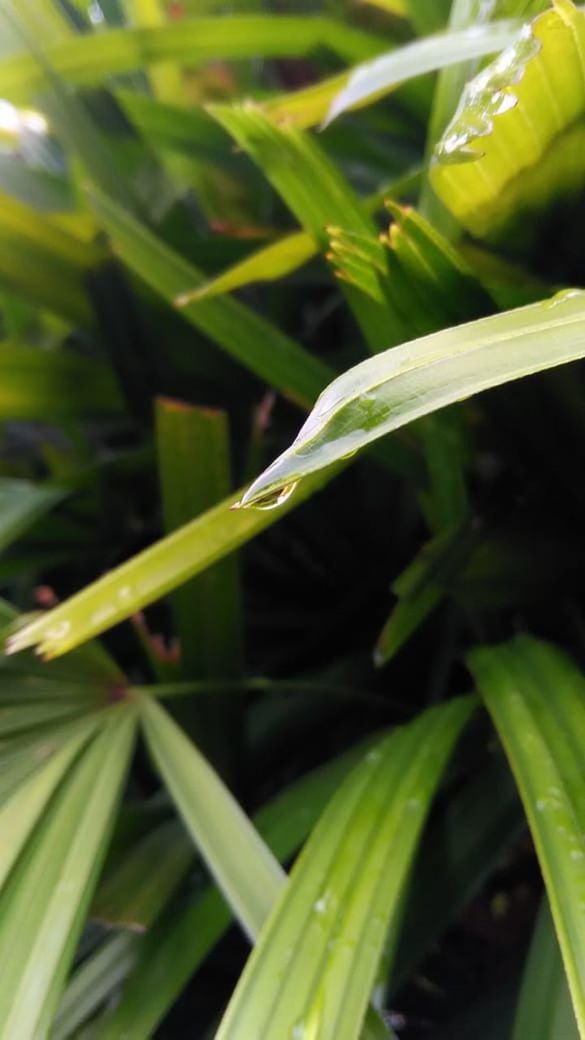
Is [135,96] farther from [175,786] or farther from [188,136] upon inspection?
[175,786]

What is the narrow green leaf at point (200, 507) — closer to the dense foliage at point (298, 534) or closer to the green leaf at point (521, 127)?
the dense foliage at point (298, 534)

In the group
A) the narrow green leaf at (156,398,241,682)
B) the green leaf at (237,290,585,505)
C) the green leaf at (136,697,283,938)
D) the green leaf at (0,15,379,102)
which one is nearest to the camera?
the green leaf at (237,290,585,505)

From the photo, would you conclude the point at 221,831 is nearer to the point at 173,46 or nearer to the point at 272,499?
the point at 272,499

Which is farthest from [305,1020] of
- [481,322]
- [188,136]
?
[188,136]

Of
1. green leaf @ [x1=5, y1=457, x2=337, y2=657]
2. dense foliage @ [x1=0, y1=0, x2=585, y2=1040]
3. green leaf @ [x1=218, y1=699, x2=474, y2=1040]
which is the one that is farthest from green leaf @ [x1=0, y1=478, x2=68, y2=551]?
green leaf @ [x1=218, y1=699, x2=474, y2=1040]

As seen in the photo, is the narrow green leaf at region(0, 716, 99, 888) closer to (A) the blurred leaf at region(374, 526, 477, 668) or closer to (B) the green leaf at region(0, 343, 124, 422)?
(A) the blurred leaf at region(374, 526, 477, 668)

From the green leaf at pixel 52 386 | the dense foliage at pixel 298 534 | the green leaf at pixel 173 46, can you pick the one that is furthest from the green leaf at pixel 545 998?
the green leaf at pixel 173 46
